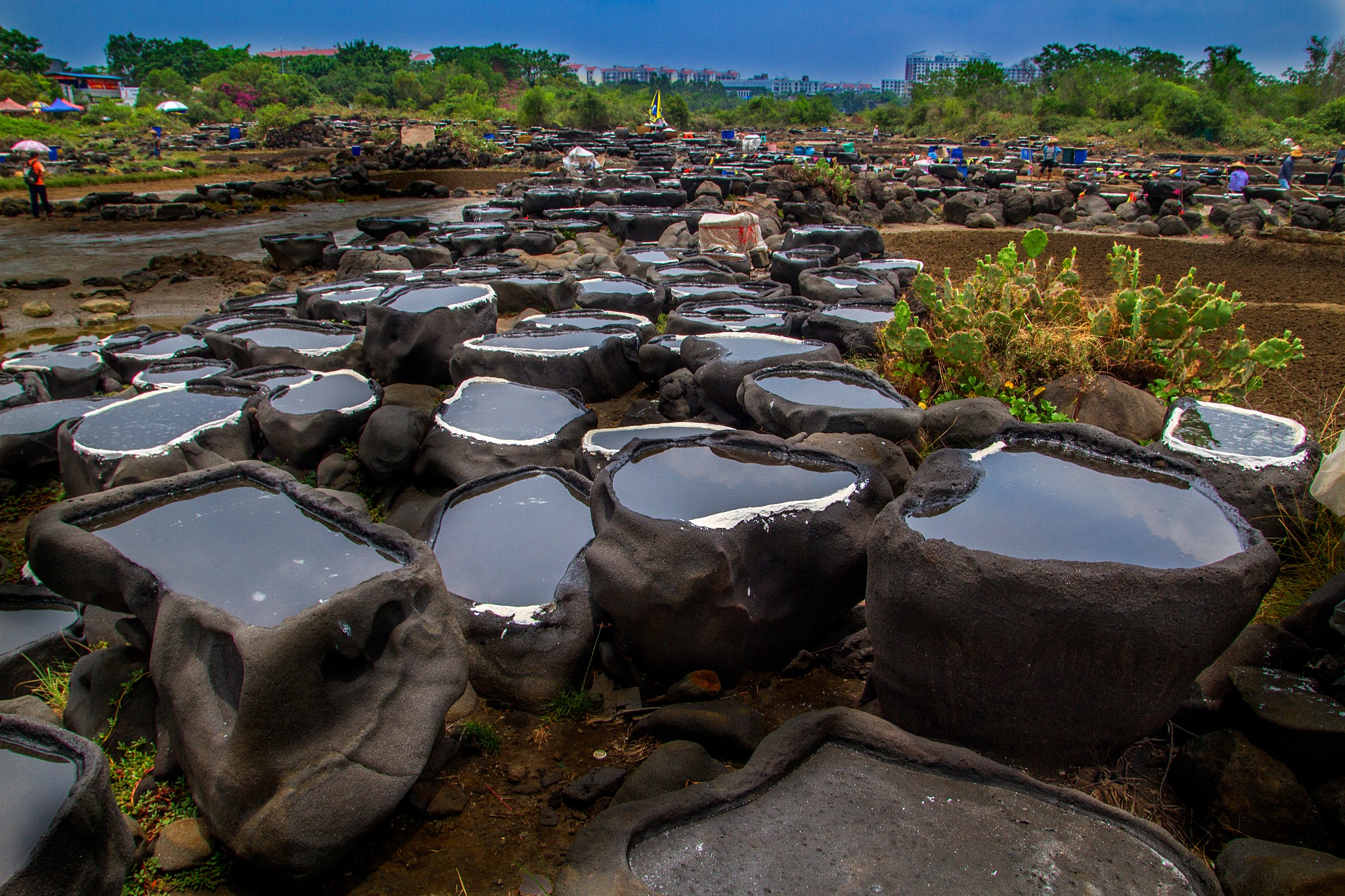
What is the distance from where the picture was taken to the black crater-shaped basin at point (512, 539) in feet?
13.0

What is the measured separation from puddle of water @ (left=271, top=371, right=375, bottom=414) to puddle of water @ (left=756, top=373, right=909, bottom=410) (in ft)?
10.7

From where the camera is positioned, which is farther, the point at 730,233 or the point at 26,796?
the point at 730,233

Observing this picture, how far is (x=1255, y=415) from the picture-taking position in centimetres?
446

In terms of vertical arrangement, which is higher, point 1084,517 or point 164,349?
point 1084,517

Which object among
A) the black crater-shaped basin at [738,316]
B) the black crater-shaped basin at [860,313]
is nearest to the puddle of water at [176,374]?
the black crater-shaped basin at [738,316]

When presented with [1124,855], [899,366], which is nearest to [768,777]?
[1124,855]

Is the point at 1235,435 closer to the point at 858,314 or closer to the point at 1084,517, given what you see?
the point at 1084,517

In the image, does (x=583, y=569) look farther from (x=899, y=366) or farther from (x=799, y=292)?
(x=799, y=292)

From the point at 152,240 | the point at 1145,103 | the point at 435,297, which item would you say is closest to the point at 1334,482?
the point at 435,297

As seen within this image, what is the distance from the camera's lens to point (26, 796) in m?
2.46

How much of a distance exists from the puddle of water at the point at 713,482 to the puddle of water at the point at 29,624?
326 centimetres

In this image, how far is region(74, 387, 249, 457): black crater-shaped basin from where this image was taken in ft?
17.9

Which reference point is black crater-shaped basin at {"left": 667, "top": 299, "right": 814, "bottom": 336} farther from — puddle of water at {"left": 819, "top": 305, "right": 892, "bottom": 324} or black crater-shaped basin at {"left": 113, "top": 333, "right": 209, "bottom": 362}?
black crater-shaped basin at {"left": 113, "top": 333, "right": 209, "bottom": 362}

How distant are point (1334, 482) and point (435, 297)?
694 centimetres
